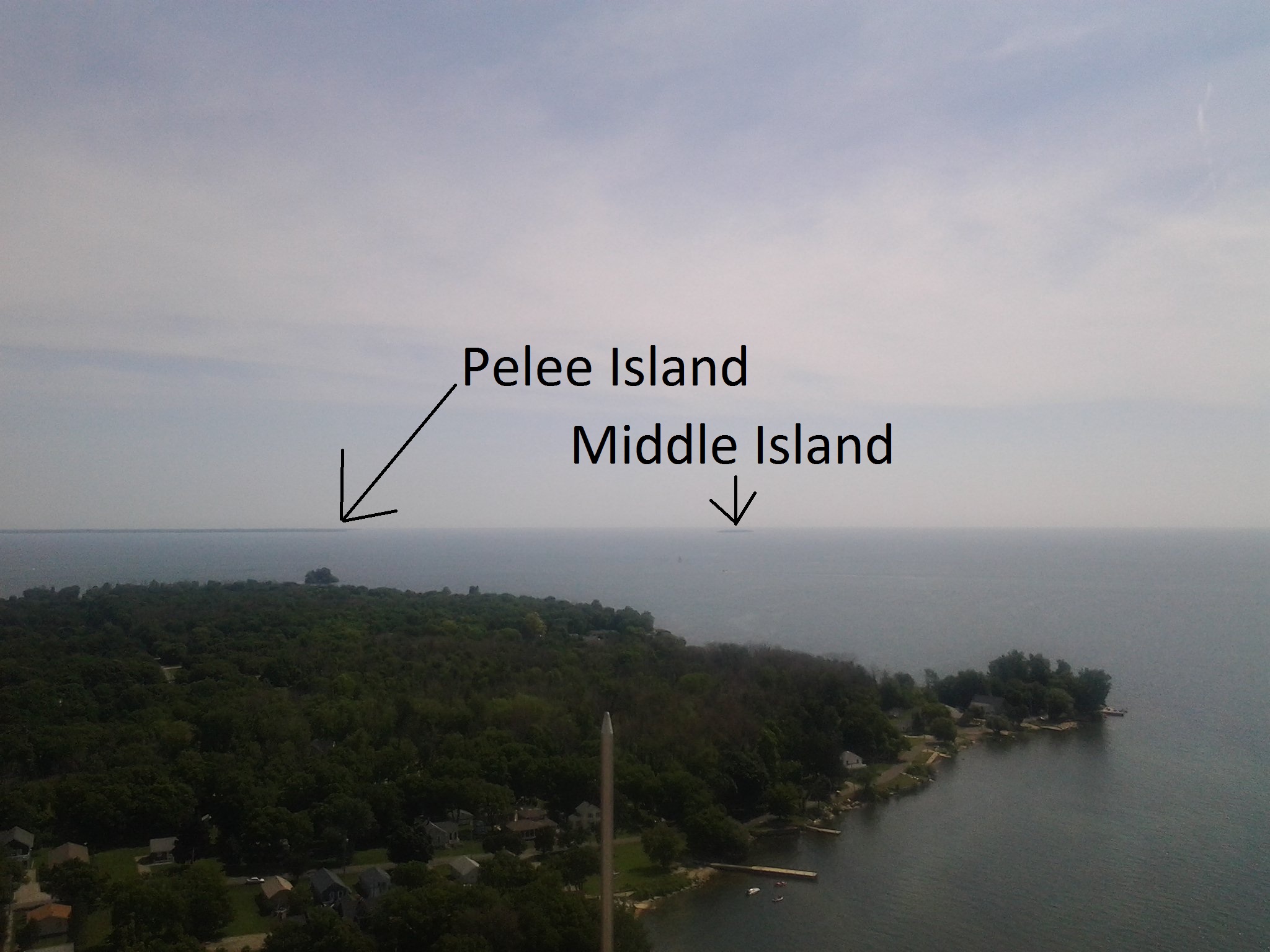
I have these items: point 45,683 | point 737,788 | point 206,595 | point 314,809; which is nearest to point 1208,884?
point 737,788

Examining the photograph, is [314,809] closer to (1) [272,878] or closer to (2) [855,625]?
(1) [272,878]

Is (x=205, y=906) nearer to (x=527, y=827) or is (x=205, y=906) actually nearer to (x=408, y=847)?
(x=408, y=847)

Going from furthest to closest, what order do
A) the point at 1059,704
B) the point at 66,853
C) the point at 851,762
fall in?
1. the point at 1059,704
2. the point at 851,762
3. the point at 66,853

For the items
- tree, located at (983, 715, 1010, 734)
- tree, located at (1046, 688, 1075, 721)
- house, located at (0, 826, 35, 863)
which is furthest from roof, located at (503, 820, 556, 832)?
tree, located at (1046, 688, 1075, 721)

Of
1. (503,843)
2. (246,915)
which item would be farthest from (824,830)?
(246,915)

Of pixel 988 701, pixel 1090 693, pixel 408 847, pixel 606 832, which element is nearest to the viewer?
pixel 606 832

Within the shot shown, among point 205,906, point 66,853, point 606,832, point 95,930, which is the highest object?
point 606,832

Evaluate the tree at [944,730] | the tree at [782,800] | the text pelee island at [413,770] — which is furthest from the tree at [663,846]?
the tree at [944,730]
